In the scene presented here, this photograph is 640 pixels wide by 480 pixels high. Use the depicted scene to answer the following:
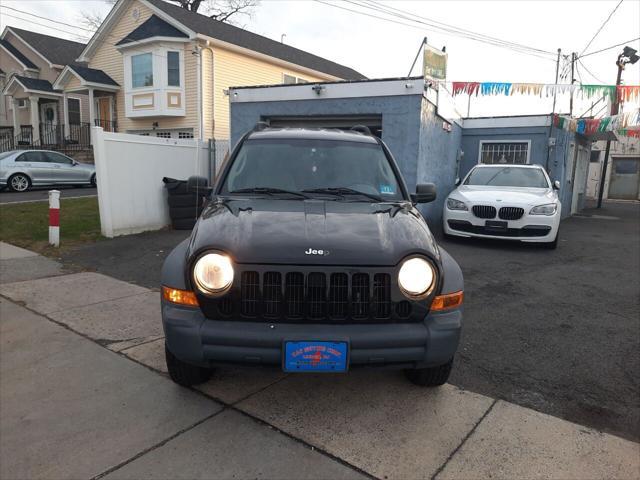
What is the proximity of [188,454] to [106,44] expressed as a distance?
25.6 metres

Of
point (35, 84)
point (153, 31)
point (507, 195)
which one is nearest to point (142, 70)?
point (153, 31)

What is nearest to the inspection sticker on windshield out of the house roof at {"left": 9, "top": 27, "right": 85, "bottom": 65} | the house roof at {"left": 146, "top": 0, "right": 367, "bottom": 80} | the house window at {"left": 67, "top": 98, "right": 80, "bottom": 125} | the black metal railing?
the house roof at {"left": 146, "top": 0, "right": 367, "bottom": 80}

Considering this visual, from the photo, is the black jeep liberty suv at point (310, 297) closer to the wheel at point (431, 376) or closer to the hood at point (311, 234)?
the hood at point (311, 234)

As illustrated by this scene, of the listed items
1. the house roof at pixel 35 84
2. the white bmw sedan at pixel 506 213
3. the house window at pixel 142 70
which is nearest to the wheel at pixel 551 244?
the white bmw sedan at pixel 506 213

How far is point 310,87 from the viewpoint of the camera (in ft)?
35.2

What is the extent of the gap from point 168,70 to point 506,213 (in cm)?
1670

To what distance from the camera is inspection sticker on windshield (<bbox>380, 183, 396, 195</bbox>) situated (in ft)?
12.4

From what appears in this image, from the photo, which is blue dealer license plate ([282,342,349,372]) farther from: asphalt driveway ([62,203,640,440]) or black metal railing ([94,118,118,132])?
black metal railing ([94,118,118,132])

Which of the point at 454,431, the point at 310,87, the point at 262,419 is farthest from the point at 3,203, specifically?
the point at 454,431

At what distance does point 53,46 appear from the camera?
89.9ft

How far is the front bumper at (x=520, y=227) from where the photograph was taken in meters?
8.16

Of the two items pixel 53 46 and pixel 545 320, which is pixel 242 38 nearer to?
pixel 53 46

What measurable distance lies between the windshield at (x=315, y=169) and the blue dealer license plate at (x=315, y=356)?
141 cm

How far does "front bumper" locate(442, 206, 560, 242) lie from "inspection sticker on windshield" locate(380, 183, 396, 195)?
5.14 m
